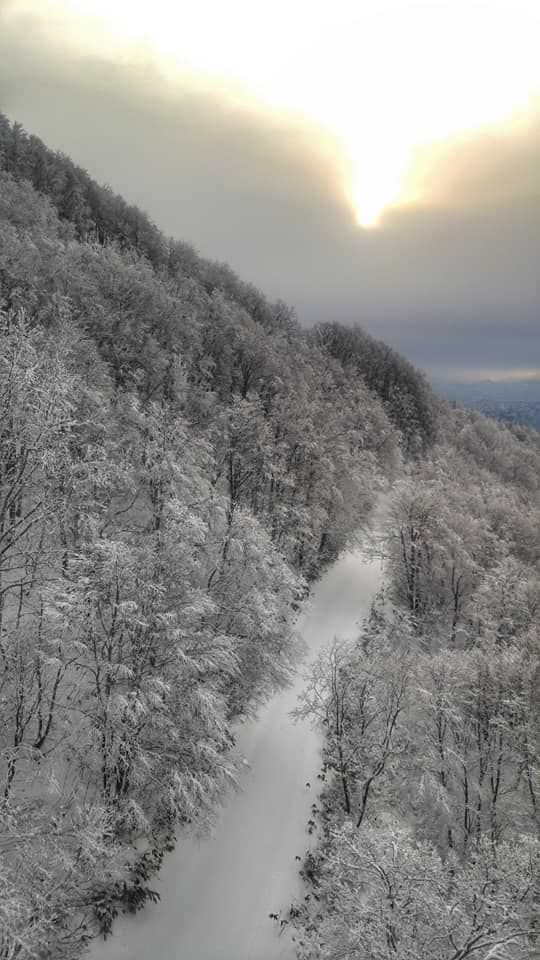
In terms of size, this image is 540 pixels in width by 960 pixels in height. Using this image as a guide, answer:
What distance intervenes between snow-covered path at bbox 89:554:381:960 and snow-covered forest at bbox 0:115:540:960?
802mm

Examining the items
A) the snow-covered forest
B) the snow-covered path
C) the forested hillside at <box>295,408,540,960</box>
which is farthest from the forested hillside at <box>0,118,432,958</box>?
the forested hillside at <box>295,408,540,960</box>

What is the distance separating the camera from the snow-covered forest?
11609mm

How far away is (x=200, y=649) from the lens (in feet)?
51.9

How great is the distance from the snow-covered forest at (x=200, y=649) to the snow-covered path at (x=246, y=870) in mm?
802

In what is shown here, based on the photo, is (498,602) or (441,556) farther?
(441,556)

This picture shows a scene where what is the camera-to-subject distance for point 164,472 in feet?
62.9

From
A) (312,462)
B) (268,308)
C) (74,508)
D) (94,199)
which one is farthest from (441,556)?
(94,199)

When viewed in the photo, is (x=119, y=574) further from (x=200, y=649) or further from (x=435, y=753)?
(x=435, y=753)

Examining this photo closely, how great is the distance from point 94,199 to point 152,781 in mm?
85342

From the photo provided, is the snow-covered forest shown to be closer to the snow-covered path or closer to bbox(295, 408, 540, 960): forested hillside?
bbox(295, 408, 540, 960): forested hillside

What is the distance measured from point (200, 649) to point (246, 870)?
8683 millimetres

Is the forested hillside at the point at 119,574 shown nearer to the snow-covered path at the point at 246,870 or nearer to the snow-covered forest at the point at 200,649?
the snow-covered forest at the point at 200,649

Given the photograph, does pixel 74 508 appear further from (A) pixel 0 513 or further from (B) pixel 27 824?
(B) pixel 27 824

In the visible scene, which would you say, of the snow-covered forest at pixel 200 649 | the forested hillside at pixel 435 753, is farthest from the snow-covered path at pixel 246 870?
the forested hillside at pixel 435 753
